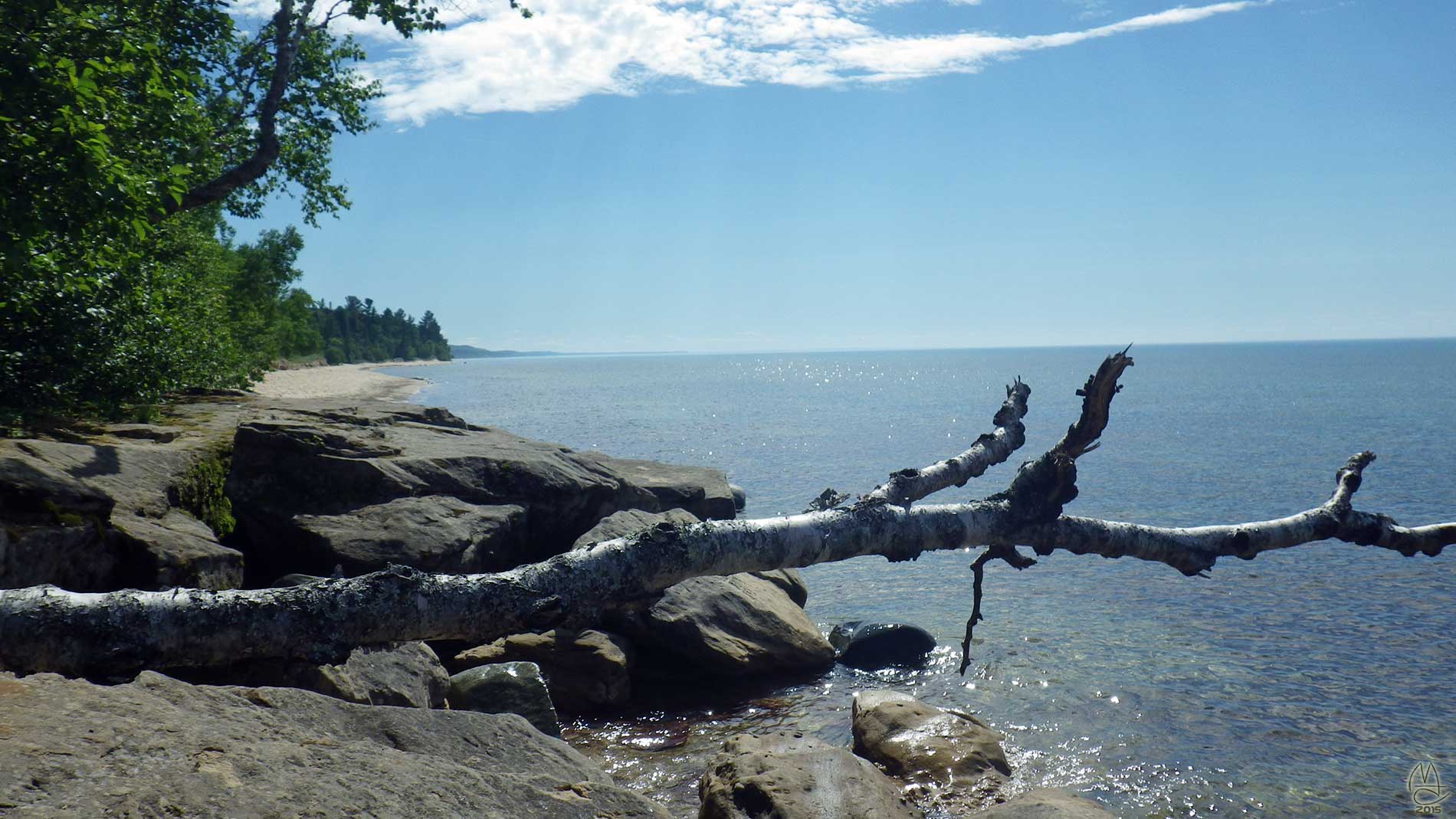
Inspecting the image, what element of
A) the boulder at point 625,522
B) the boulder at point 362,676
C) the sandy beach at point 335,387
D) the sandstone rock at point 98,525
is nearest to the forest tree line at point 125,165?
the sandstone rock at point 98,525

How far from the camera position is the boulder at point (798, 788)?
768cm

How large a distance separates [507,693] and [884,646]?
6983mm

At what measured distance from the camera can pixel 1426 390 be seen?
98.4 metres

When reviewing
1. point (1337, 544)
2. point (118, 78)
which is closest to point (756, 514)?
point (1337, 544)

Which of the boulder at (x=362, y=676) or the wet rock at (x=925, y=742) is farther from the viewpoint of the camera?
the wet rock at (x=925, y=742)

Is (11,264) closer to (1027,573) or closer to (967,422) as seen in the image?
(1027,573)

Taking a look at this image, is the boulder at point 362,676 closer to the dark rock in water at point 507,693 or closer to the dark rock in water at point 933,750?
the dark rock in water at point 507,693

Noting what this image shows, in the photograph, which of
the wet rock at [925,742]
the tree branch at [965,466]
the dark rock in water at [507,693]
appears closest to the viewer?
the tree branch at [965,466]

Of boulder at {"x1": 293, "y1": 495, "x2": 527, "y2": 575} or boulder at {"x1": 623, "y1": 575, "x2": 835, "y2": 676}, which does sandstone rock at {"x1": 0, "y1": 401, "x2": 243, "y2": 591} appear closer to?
boulder at {"x1": 293, "y1": 495, "x2": 527, "y2": 575}

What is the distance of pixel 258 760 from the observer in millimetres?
4410

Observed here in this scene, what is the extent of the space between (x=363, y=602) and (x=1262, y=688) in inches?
526

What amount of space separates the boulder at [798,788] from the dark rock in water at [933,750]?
99cm

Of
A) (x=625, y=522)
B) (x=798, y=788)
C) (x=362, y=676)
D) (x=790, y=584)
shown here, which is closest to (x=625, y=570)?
(x=798, y=788)

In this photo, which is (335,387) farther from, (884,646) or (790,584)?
(884,646)
